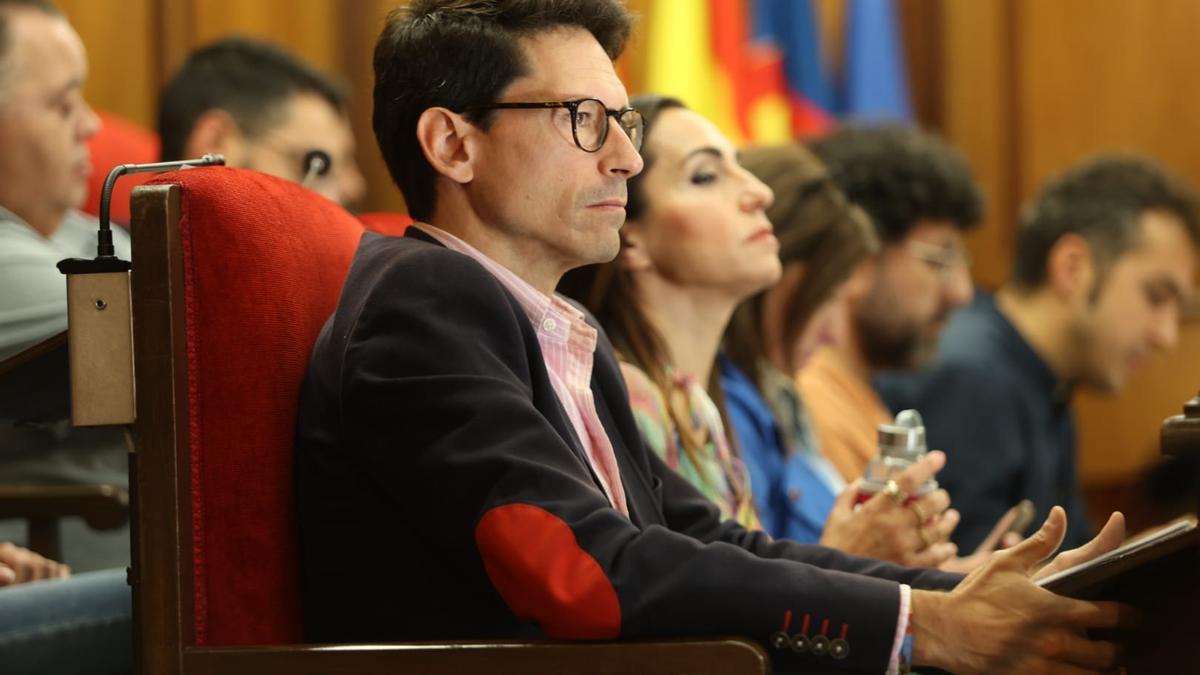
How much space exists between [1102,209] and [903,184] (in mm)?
529

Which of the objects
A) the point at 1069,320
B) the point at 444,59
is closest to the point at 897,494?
the point at 444,59

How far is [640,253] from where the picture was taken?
218 centimetres

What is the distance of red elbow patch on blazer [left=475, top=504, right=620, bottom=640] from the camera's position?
1252mm

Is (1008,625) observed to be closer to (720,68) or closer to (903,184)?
(903,184)

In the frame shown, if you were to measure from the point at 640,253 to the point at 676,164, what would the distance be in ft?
0.46

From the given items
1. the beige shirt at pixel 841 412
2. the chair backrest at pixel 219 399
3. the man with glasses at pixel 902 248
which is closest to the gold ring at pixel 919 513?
the chair backrest at pixel 219 399

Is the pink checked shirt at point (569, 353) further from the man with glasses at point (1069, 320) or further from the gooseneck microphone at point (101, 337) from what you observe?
the man with glasses at point (1069, 320)

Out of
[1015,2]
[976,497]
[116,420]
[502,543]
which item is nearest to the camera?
[502,543]

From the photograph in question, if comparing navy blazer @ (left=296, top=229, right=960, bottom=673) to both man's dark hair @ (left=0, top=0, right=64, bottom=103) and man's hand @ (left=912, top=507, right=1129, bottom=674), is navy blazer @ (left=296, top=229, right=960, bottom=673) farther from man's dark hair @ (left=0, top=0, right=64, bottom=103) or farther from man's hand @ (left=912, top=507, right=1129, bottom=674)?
man's dark hair @ (left=0, top=0, right=64, bottom=103)

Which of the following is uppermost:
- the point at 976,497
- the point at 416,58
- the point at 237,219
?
the point at 416,58

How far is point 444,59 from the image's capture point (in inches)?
59.0

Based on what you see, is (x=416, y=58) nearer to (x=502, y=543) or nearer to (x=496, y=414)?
(x=496, y=414)

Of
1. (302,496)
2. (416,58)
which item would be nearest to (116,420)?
(302,496)

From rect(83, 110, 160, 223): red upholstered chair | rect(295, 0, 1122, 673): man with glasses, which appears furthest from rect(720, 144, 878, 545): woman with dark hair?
rect(83, 110, 160, 223): red upholstered chair
